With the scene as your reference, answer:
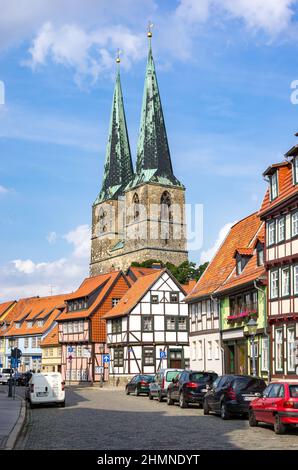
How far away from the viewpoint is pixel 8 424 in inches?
858

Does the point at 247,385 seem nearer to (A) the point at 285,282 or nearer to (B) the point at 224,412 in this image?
(B) the point at 224,412

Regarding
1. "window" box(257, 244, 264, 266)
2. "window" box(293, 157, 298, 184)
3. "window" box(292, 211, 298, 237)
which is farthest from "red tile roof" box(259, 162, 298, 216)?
"window" box(257, 244, 264, 266)

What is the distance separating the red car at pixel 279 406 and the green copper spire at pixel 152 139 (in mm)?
119485

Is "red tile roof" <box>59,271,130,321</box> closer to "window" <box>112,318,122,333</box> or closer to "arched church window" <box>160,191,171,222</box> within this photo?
"window" <box>112,318,122,333</box>

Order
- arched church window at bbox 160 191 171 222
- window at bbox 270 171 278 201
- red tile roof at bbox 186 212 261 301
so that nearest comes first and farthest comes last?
window at bbox 270 171 278 201 < red tile roof at bbox 186 212 261 301 < arched church window at bbox 160 191 171 222

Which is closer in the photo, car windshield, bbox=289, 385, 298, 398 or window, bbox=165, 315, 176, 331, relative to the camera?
car windshield, bbox=289, 385, 298, 398

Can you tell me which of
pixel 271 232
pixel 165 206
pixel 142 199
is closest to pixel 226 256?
pixel 271 232

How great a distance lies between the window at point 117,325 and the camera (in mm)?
67681

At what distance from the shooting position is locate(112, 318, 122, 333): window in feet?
222

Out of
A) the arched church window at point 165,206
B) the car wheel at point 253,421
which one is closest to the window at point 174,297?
the car wheel at point 253,421

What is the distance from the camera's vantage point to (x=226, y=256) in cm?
4800

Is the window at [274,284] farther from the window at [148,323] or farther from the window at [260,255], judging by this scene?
the window at [148,323]
